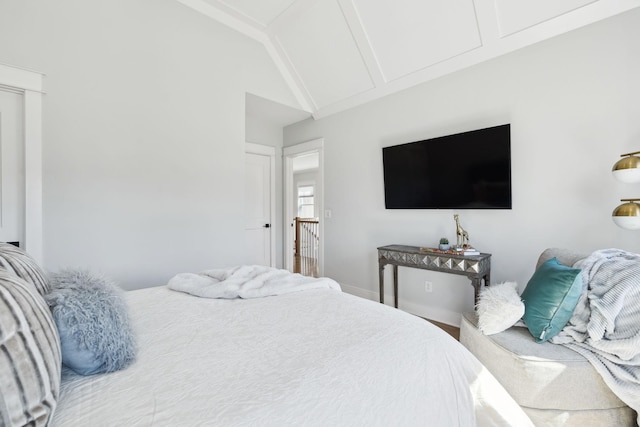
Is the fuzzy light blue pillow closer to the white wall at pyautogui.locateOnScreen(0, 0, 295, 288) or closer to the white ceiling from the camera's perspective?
the white wall at pyautogui.locateOnScreen(0, 0, 295, 288)

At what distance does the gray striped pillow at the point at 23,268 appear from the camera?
930mm

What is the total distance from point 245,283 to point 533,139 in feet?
8.31

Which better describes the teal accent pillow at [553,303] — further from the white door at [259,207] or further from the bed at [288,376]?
the white door at [259,207]

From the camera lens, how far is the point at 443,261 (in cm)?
261

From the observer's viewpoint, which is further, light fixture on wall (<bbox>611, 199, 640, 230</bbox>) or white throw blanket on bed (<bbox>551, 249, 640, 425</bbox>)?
light fixture on wall (<bbox>611, 199, 640, 230</bbox>)

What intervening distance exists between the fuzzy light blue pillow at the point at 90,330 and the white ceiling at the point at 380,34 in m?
3.14

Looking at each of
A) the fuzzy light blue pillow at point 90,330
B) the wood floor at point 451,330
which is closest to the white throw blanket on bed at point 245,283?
the fuzzy light blue pillow at point 90,330

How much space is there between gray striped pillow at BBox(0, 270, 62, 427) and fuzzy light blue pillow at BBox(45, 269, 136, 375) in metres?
0.10

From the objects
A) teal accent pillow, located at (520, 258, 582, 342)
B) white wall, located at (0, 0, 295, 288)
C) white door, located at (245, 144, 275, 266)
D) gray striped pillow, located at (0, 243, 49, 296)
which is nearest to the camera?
gray striped pillow, located at (0, 243, 49, 296)

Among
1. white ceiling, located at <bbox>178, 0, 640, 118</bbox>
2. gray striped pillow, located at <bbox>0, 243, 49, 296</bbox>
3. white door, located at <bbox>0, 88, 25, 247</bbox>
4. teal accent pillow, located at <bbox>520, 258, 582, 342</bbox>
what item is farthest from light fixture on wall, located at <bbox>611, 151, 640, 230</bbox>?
white door, located at <bbox>0, 88, 25, 247</bbox>

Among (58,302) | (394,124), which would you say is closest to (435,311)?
(394,124)

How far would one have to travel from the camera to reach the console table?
8.05 feet

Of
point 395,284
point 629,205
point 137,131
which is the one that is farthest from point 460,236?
point 137,131

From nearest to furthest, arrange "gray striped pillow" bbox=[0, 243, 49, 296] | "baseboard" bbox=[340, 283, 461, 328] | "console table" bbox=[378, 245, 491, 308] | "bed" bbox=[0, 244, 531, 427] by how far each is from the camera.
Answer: "bed" bbox=[0, 244, 531, 427], "gray striped pillow" bbox=[0, 243, 49, 296], "console table" bbox=[378, 245, 491, 308], "baseboard" bbox=[340, 283, 461, 328]
